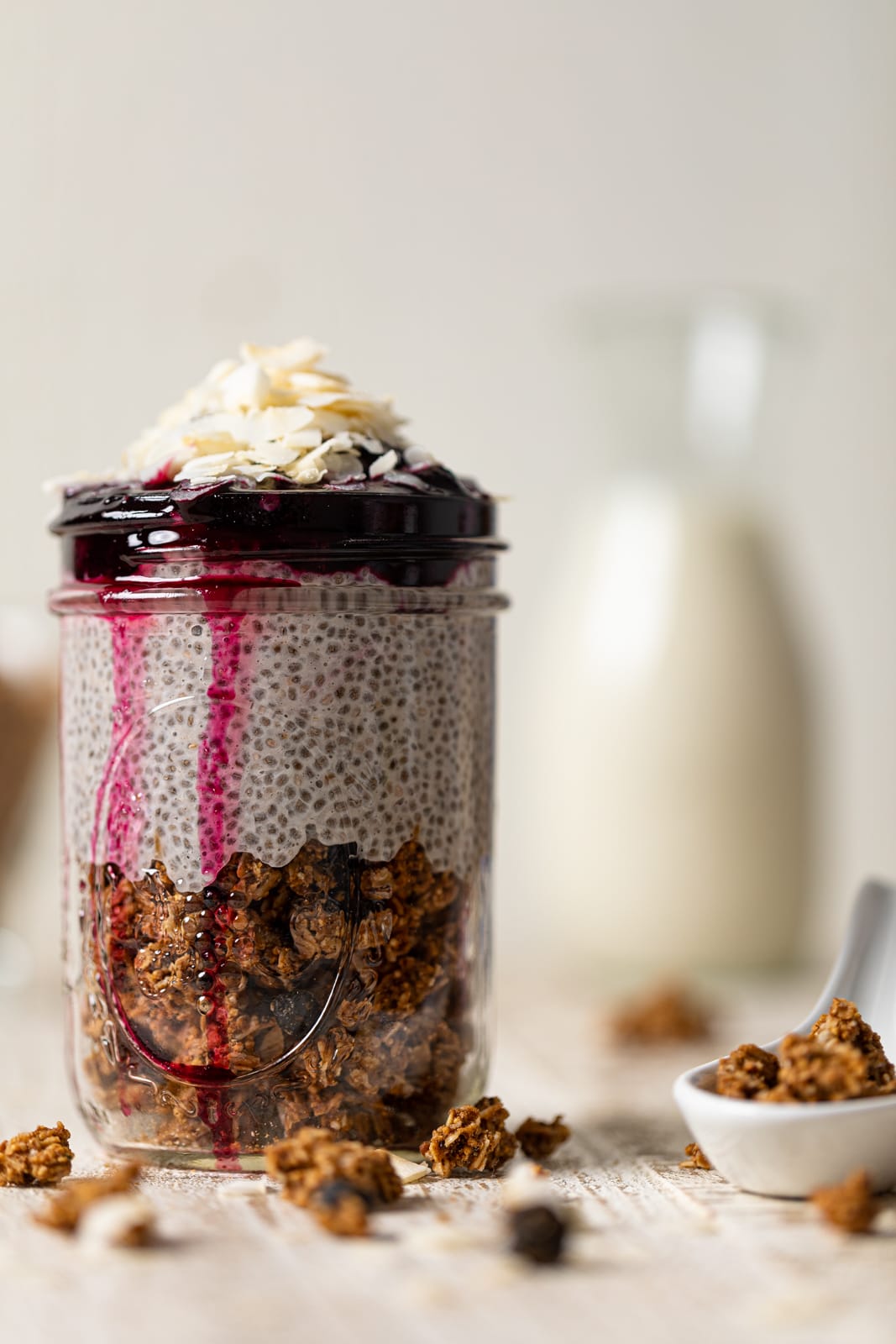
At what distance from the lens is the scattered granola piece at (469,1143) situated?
67cm

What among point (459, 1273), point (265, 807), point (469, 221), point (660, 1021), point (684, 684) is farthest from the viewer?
point (469, 221)

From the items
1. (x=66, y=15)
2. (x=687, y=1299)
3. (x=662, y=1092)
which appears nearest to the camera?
(x=687, y=1299)

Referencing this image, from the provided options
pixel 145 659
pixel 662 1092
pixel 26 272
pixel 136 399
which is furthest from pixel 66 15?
pixel 662 1092

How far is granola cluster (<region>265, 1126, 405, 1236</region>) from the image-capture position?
574mm

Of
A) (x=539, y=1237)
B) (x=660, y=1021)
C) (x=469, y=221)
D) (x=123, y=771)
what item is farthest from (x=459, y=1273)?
(x=469, y=221)

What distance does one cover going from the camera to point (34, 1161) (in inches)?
25.7

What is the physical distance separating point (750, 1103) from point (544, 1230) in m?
0.11

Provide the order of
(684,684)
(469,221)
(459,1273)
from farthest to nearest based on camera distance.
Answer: (469,221) → (684,684) → (459,1273)

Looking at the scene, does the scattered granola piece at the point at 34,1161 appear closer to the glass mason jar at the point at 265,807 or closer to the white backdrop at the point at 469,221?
the glass mason jar at the point at 265,807

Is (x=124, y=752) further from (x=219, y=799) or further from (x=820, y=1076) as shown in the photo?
(x=820, y=1076)

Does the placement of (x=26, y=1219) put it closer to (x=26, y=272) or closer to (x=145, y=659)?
(x=145, y=659)

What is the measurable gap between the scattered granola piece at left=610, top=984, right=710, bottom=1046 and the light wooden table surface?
12.8 inches

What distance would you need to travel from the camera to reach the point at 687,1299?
1.70 feet

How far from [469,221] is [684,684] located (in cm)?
57
